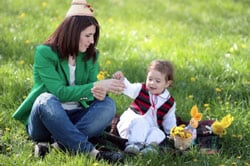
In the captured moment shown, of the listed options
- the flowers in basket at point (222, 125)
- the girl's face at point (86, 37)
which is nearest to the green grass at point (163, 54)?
the flowers in basket at point (222, 125)

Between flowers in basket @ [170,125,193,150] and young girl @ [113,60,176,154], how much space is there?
18 centimetres

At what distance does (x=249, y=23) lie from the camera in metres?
7.36

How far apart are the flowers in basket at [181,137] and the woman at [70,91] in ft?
1.46

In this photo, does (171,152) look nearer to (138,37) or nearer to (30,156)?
(30,156)

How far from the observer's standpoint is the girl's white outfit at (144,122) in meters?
3.82

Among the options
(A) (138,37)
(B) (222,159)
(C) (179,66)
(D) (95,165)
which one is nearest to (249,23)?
(A) (138,37)

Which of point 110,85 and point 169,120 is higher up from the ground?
point 110,85

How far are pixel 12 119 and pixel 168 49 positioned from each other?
98.8 inches

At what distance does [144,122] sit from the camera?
3.88 metres

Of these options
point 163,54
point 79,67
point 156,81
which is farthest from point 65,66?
point 163,54

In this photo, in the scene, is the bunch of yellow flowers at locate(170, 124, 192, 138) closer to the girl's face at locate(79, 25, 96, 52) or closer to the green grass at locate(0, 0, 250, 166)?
the green grass at locate(0, 0, 250, 166)

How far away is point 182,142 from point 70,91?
84 cm

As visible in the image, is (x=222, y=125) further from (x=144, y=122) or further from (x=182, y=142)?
(x=144, y=122)

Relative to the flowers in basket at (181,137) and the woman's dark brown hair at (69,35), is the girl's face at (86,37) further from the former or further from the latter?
the flowers in basket at (181,137)
